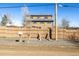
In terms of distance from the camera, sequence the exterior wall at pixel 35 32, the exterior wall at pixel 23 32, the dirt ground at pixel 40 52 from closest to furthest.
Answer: the dirt ground at pixel 40 52 → the exterior wall at pixel 23 32 → the exterior wall at pixel 35 32

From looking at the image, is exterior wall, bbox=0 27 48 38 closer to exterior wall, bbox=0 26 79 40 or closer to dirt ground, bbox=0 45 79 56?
exterior wall, bbox=0 26 79 40

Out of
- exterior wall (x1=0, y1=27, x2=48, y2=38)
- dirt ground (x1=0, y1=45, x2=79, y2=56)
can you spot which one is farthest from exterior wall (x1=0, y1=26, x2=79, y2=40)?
dirt ground (x1=0, y1=45, x2=79, y2=56)

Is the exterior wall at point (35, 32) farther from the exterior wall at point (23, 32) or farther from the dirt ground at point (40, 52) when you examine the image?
the dirt ground at point (40, 52)

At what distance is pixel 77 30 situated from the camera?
6.47 m

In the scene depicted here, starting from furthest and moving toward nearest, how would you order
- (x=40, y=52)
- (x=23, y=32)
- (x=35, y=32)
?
(x=35, y=32), (x=23, y=32), (x=40, y=52)

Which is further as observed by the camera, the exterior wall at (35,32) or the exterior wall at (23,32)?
the exterior wall at (35,32)

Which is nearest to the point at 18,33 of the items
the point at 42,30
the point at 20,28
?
the point at 20,28

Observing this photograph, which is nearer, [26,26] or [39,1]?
[39,1]

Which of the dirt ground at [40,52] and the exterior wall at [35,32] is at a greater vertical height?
the exterior wall at [35,32]

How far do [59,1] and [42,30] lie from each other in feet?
19.3

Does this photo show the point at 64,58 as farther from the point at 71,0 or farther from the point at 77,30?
the point at 77,30

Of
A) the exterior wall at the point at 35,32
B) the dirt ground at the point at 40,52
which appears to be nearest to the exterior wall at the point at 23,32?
the exterior wall at the point at 35,32

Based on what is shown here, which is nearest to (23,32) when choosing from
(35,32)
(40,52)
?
(35,32)

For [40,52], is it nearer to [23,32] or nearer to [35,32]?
[23,32]
